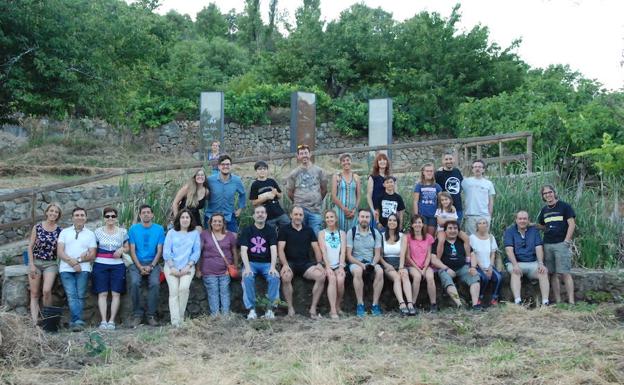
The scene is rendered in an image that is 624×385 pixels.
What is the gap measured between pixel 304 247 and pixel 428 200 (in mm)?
1598

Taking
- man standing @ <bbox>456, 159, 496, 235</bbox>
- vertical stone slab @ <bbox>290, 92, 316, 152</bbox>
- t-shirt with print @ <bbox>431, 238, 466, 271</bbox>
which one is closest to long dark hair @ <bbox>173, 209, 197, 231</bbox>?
t-shirt with print @ <bbox>431, 238, 466, 271</bbox>

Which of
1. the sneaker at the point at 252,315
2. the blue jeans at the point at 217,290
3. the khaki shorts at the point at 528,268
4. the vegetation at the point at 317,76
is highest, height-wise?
the vegetation at the point at 317,76

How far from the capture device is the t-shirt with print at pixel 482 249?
839 cm

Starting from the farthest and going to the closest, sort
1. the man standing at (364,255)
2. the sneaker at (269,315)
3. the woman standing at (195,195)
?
the woman standing at (195,195)
the man standing at (364,255)
the sneaker at (269,315)

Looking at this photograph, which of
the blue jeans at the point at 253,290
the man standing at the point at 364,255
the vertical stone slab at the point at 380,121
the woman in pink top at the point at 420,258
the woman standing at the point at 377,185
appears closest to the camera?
the blue jeans at the point at 253,290

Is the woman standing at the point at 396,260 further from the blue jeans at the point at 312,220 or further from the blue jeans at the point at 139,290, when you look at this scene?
the blue jeans at the point at 139,290

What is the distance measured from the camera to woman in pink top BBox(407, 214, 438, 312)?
8.12 metres

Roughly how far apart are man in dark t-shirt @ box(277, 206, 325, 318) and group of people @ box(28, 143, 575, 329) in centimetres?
1

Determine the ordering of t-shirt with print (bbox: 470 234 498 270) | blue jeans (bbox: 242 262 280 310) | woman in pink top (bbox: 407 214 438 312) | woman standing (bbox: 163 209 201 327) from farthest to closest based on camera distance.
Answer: t-shirt with print (bbox: 470 234 498 270) → woman in pink top (bbox: 407 214 438 312) → blue jeans (bbox: 242 262 280 310) → woman standing (bbox: 163 209 201 327)

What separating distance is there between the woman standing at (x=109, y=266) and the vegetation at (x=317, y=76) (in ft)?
17.8

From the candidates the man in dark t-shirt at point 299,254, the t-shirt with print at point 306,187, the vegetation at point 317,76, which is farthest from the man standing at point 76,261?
the vegetation at point 317,76

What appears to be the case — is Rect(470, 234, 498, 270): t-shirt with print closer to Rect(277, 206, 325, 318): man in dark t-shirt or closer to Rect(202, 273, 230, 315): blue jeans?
Rect(277, 206, 325, 318): man in dark t-shirt

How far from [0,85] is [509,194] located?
27.2 feet

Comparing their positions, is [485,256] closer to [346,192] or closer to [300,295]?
[346,192]
